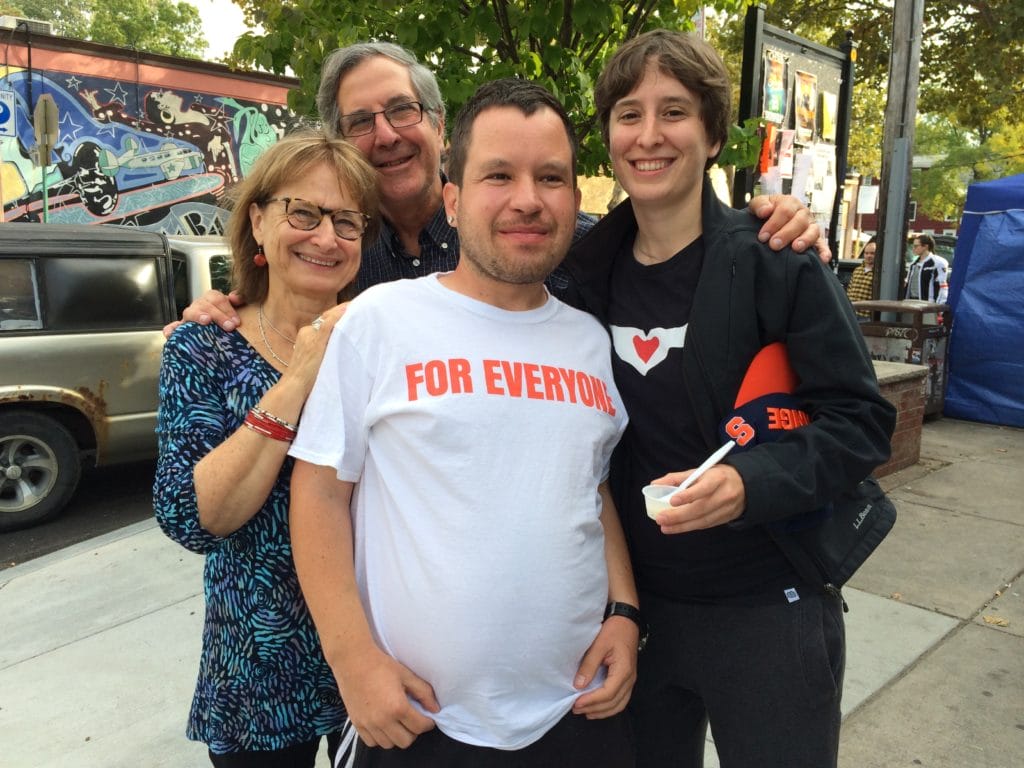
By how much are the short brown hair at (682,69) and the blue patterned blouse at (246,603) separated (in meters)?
0.99

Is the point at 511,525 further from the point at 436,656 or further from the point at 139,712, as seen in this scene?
the point at 139,712

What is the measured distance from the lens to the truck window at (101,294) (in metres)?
5.71

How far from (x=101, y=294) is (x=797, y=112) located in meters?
5.19

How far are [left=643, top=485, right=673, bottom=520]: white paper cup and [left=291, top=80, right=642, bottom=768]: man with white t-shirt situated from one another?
6.0 inches

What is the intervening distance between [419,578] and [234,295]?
32.6 inches

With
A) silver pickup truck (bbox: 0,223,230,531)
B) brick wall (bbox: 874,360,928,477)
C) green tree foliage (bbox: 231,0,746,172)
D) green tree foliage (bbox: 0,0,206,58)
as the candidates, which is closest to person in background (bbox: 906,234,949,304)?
brick wall (bbox: 874,360,928,477)

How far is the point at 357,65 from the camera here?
7.77ft

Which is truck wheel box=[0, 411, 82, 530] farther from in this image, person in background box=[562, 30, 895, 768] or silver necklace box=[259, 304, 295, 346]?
person in background box=[562, 30, 895, 768]

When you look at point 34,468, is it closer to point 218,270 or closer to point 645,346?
point 218,270

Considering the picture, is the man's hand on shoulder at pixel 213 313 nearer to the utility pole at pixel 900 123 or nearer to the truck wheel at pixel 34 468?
the truck wheel at pixel 34 468

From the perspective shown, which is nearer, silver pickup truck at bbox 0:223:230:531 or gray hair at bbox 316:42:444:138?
gray hair at bbox 316:42:444:138

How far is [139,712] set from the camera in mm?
3240

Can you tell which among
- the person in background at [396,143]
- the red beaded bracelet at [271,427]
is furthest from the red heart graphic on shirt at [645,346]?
the red beaded bracelet at [271,427]

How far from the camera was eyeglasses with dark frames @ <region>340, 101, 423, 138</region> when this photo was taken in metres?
2.33
